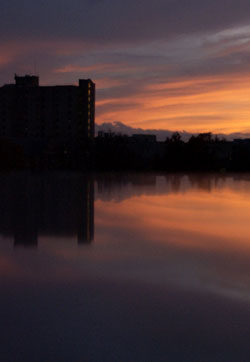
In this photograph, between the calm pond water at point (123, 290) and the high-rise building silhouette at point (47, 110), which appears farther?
the high-rise building silhouette at point (47, 110)

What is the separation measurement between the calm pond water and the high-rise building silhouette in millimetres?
76890

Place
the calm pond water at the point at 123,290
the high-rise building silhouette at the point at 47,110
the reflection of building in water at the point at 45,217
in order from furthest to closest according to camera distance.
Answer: the high-rise building silhouette at the point at 47,110 → the reflection of building in water at the point at 45,217 → the calm pond water at the point at 123,290

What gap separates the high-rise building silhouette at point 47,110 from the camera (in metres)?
87.4

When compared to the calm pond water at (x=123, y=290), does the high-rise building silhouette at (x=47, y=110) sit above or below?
above

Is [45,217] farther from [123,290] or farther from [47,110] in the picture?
[47,110]

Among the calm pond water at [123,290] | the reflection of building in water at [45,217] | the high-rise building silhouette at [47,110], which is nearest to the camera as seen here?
the calm pond water at [123,290]

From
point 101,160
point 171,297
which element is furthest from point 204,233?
point 101,160

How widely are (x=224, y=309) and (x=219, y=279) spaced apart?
1.16m

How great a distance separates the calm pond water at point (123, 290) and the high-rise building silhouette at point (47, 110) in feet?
252

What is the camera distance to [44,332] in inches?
148

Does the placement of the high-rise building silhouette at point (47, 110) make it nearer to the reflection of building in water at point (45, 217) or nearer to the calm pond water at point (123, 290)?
the reflection of building in water at point (45, 217)

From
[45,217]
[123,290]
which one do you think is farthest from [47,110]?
[123,290]

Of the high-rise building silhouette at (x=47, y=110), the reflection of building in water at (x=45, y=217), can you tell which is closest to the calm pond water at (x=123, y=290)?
the reflection of building in water at (x=45, y=217)

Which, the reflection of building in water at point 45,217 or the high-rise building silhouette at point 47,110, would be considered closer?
the reflection of building in water at point 45,217
